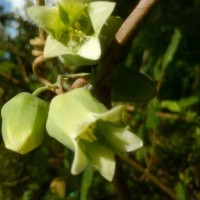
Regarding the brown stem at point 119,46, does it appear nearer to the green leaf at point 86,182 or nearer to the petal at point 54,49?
the petal at point 54,49

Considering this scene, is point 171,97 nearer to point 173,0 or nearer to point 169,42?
point 169,42

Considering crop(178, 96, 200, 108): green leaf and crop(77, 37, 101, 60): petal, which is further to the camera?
crop(178, 96, 200, 108): green leaf

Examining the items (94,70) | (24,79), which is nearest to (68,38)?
(94,70)

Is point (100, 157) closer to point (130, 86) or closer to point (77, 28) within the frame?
point (130, 86)

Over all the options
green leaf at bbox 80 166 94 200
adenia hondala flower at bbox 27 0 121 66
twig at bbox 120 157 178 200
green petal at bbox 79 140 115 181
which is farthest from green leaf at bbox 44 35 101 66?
twig at bbox 120 157 178 200

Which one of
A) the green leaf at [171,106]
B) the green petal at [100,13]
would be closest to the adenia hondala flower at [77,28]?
the green petal at [100,13]

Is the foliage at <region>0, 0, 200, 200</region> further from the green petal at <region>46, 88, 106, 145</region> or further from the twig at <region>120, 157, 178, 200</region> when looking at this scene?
the green petal at <region>46, 88, 106, 145</region>

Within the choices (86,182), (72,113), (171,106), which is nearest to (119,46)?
(72,113)
